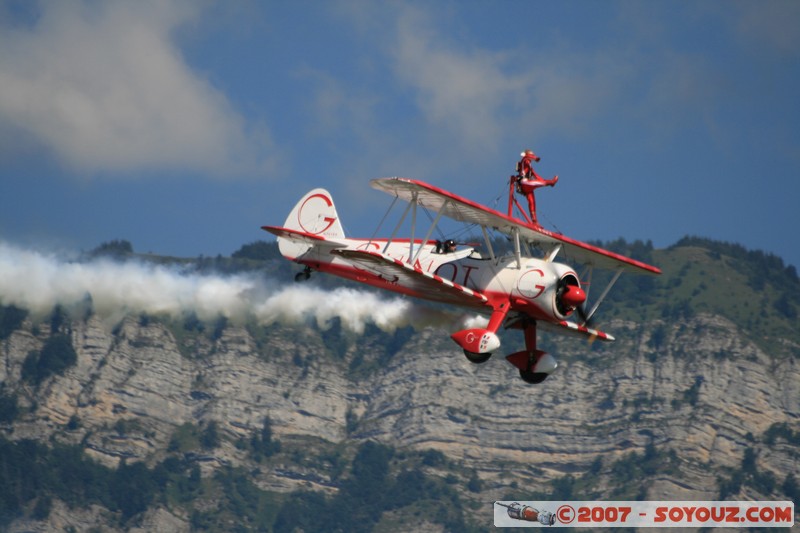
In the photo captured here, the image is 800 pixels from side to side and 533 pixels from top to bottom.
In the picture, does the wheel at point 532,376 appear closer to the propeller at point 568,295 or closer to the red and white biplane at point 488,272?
the red and white biplane at point 488,272

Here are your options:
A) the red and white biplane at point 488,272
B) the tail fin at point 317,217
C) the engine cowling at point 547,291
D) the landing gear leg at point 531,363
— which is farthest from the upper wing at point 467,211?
the tail fin at point 317,217

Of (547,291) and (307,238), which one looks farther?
(307,238)

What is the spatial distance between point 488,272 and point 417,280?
78.8 inches

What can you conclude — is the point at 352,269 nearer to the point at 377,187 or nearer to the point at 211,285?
the point at 377,187

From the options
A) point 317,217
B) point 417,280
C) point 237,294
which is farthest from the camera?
point 237,294

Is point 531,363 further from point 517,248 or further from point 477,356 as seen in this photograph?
point 517,248

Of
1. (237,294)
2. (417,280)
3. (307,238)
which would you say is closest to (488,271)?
(417,280)

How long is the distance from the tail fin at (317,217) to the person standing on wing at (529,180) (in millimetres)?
5823

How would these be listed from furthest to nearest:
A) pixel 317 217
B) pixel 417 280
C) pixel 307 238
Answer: pixel 317 217 < pixel 307 238 < pixel 417 280

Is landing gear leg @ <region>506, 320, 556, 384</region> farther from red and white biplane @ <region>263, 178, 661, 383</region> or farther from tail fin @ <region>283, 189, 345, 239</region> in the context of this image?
tail fin @ <region>283, 189, 345, 239</region>

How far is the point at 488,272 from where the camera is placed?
40156mm

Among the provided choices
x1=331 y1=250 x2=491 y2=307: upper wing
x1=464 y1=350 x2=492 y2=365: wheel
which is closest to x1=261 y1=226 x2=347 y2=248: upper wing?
x1=331 y1=250 x2=491 y2=307: upper wing

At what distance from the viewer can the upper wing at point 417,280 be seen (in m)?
38.3

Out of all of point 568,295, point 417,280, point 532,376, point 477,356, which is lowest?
point 477,356
